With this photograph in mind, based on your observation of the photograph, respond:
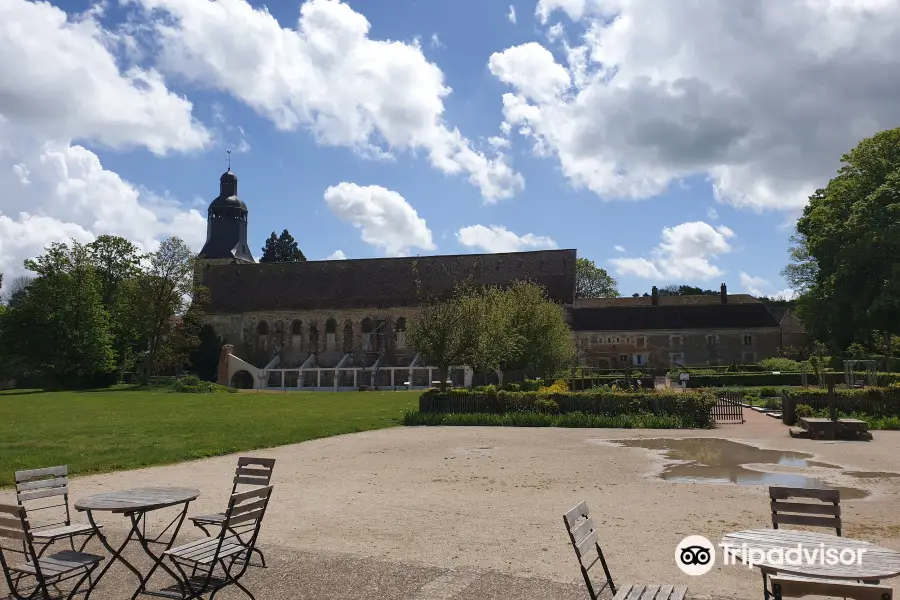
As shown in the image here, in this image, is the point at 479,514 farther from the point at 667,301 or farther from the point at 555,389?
the point at 667,301

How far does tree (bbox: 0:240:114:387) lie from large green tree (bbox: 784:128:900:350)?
162 feet

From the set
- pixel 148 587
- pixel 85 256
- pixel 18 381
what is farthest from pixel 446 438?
pixel 18 381

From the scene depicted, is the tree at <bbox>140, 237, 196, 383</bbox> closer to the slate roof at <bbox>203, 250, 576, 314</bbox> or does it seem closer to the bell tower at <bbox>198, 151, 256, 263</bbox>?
the slate roof at <bbox>203, 250, 576, 314</bbox>

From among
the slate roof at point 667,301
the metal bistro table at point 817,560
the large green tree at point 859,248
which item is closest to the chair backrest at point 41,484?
the metal bistro table at point 817,560

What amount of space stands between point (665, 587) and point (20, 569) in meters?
4.98

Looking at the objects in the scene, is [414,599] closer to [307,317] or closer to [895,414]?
Result: [895,414]

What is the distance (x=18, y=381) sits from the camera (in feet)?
211

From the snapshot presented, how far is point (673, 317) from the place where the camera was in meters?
60.4

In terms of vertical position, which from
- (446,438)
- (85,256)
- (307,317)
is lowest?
(446,438)

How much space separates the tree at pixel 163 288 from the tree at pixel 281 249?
30897 mm

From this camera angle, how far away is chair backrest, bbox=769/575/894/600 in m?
3.55

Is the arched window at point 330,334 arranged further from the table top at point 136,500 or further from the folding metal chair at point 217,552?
the folding metal chair at point 217,552

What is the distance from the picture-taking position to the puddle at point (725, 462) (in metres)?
11.3

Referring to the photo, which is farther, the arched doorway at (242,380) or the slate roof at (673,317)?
the slate roof at (673,317)
